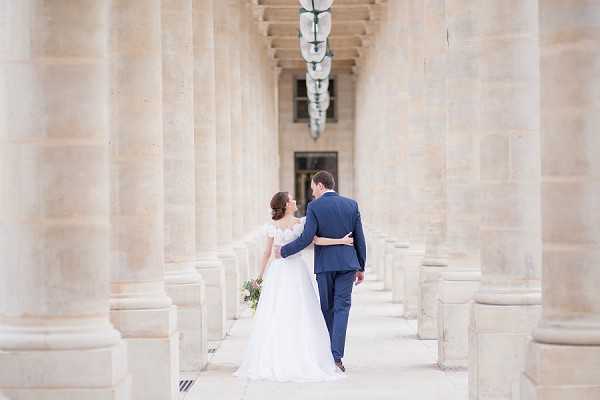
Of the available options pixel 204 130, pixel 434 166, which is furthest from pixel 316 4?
pixel 434 166

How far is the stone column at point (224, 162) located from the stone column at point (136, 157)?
7406 millimetres

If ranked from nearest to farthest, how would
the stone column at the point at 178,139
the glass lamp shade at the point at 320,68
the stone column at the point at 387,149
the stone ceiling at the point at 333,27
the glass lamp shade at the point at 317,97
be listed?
the stone column at the point at 178,139
the glass lamp shade at the point at 320,68
the stone column at the point at 387,149
the glass lamp shade at the point at 317,97
the stone ceiling at the point at 333,27


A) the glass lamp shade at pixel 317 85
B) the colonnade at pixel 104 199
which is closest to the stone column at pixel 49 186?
the colonnade at pixel 104 199

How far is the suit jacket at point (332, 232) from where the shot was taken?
1105 cm

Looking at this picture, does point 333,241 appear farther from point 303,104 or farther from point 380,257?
point 303,104

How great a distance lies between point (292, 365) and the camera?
35.6 feet

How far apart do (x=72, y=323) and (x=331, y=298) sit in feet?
14.9

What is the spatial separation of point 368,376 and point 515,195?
259 centimetres

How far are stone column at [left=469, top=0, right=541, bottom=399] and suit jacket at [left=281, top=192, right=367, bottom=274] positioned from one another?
171 centimetres

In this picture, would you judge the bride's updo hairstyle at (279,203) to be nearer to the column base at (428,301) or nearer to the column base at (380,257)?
the column base at (428,301)

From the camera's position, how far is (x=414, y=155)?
19.4m

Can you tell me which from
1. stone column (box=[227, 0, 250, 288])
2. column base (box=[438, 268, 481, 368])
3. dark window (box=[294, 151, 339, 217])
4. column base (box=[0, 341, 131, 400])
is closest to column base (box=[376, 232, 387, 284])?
stone column (box=[227, 0, 250, 288])

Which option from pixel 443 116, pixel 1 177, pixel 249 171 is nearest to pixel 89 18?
pixel 1 177

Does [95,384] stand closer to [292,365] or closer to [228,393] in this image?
[228,393]
